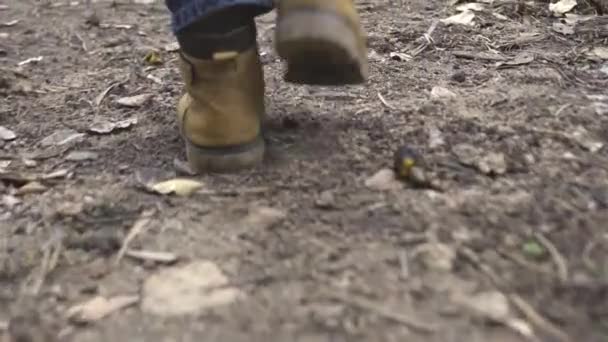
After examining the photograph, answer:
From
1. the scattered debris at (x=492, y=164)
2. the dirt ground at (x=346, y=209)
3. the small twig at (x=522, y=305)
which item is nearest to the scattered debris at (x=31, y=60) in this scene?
the dirt ground at (x=346, y=209)

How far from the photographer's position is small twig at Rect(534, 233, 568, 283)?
0.86 metres

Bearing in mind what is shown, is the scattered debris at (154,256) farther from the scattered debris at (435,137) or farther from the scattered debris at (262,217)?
the scattered debris at (435,137)

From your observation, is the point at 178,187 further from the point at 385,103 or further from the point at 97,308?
the point at 385,103

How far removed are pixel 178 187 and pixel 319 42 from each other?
0.31 meters

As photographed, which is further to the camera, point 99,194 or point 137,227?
point 99,194

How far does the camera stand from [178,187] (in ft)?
3.66

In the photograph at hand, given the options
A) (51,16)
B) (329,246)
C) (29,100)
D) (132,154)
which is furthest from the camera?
(51,16)

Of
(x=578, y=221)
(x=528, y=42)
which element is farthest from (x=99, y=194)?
(x=528, y=42)

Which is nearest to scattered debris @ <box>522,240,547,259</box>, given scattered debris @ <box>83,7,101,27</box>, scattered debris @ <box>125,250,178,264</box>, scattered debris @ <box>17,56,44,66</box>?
scattered debris @ <box>125,250,178,264</box>

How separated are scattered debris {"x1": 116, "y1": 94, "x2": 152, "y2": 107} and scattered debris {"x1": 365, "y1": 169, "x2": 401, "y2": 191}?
667mm

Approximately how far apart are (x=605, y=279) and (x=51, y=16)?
206 cm

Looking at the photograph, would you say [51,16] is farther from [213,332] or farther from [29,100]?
[213,332]

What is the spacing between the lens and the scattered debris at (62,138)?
4.57 feet

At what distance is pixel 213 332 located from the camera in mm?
808
